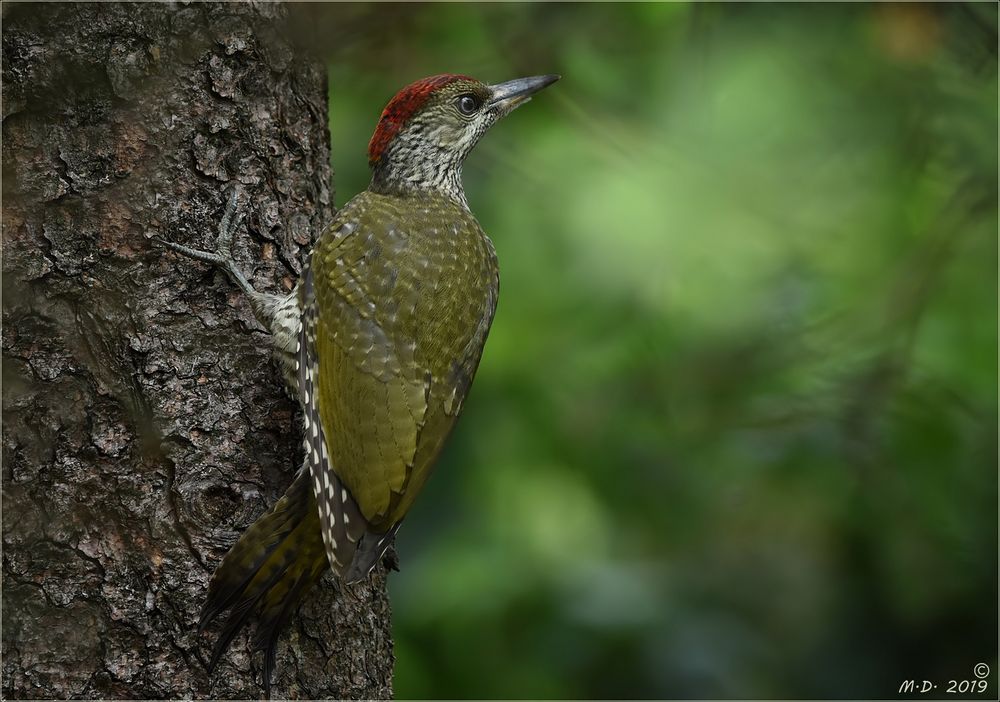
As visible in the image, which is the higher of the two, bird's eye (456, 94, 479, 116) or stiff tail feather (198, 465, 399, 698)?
bird's eye (456, 94, 479, 116)

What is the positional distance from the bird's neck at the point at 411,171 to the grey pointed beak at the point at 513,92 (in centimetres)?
24

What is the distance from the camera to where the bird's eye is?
3.53 metres

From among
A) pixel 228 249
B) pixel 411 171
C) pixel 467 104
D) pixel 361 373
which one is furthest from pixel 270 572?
pixel 467 104

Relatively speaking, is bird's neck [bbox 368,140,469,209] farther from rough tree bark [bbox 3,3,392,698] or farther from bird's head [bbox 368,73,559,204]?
rough tree bark [bbox 3,3,392,698]

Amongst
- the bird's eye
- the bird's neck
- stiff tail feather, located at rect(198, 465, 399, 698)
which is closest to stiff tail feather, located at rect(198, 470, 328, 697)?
stiff tail feather, located at rect(198, 465, 399, 698)

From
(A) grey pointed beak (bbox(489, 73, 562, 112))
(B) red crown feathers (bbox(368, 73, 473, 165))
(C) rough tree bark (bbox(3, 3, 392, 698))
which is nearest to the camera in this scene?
(C) rough tree bark (bbox(3, 3, 392, 698))

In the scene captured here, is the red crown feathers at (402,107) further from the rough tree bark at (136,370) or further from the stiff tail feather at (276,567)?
the stiff tail feather at (276,567)

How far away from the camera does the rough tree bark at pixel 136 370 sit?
2490mm

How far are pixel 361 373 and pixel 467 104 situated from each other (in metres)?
1.21

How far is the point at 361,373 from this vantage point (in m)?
2.80

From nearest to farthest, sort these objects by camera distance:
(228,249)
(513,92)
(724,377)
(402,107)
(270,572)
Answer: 1. (270,572)
2. (228,249)
3. (402,107)
4. (513,92)
5. (724,377)

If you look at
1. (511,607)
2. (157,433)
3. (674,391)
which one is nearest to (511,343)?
(674,391)

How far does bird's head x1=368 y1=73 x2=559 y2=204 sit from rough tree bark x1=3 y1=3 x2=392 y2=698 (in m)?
0.58

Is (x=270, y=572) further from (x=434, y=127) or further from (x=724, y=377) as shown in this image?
(x=724, y=377)
